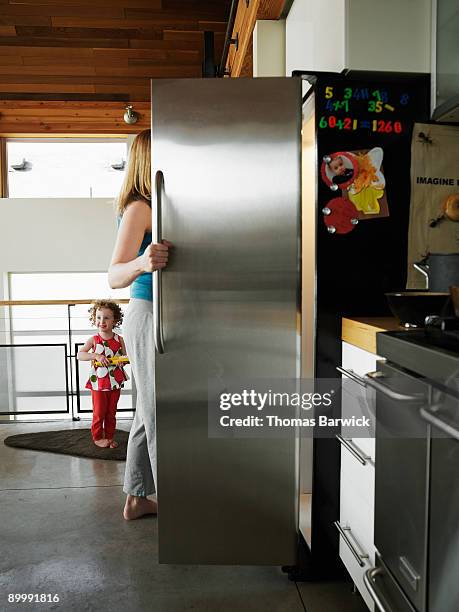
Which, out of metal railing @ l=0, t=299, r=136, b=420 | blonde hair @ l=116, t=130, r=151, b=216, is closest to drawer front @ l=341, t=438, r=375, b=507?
blonde hair @ l=116, t=130, r=151, b=216

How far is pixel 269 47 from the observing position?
282 centimetres

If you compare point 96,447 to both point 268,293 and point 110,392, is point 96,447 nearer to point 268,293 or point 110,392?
point 110,392

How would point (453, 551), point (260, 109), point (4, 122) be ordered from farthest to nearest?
1. point (4, 122)
2. point (260, 109)
3. point (453, 551)

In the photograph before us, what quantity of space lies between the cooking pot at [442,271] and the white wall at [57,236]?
558cm

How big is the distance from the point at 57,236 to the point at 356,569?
605cm

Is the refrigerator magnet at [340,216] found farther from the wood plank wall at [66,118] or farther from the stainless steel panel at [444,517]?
the wood plank wall at [66,118]

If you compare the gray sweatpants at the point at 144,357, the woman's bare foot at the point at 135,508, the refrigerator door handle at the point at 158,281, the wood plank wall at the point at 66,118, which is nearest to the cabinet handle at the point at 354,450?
the refrigerator door handle at the point at 158,281

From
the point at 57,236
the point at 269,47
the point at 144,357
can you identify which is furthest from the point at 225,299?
the point at 57,236

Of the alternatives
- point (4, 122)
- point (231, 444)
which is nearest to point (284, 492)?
point (231, 444)

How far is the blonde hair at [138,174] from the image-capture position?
83.0 inches

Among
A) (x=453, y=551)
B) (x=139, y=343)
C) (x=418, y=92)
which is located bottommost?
(x=453, y=551)

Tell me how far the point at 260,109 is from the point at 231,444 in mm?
1056

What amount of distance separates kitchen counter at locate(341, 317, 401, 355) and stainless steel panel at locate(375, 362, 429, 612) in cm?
24

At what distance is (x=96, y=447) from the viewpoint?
341 cm
